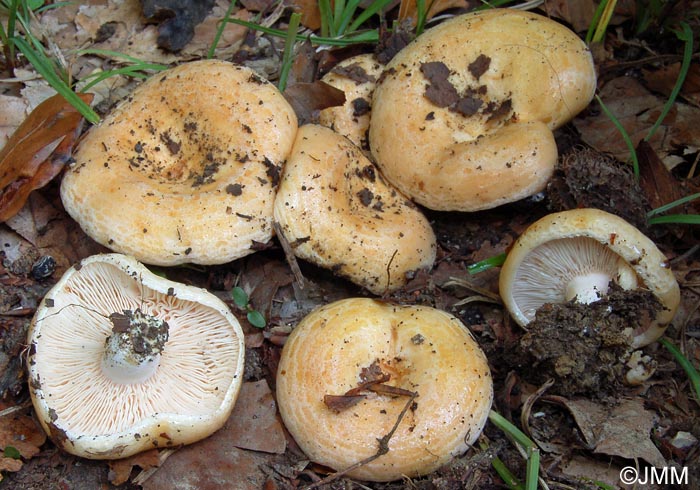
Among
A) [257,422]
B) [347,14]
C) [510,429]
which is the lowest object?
[257,422]

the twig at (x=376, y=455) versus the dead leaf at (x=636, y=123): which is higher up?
the dead leaf at (x=636, y=123)

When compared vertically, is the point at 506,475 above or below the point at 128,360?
below

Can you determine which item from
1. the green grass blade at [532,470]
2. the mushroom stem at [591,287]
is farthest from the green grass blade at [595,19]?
the green grass blade at [532,470]

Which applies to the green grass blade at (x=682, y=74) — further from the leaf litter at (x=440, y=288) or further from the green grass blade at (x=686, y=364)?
the green grass blade at (x=686, y=364)

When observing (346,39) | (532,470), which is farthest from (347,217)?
(532,470)

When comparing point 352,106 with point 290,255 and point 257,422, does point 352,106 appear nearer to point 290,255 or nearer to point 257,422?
point 290,255

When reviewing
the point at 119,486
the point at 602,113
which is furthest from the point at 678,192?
the point at 119,486

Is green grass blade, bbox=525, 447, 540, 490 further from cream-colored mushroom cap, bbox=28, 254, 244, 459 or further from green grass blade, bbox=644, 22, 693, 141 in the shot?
green grass blade, bbox=644, 22, 693, 141
